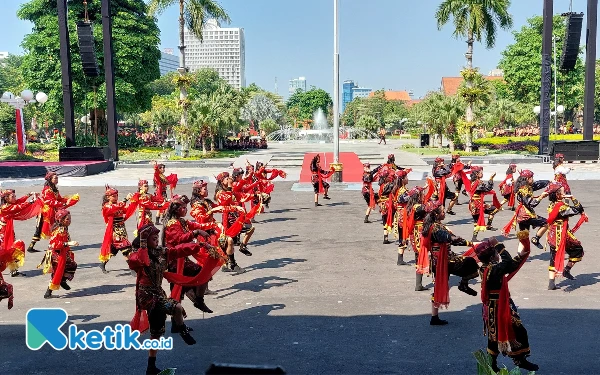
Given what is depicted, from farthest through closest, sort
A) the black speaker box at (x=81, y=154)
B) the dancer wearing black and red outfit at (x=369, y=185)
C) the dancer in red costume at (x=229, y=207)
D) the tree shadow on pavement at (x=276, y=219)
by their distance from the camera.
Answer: the black speaker box at (x=81, y=154) → the tree shadow on pavement at (x=276, y=219) → the dancer wearing black and red outfit at (x=369, y=185) → the dancer in red costume at (x=229, y=207)

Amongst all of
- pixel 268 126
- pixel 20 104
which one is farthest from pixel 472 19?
pixel 268 126

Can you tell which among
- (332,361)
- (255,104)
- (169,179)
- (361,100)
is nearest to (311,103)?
(361,100)

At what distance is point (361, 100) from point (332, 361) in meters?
107

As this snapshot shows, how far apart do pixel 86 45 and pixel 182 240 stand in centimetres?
2635

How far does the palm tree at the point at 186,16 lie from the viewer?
37.0 metres

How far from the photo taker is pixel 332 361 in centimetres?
665

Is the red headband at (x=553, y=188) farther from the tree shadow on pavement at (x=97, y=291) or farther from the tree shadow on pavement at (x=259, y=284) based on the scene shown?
the tree shadow on pavement at (x=97, y=291)

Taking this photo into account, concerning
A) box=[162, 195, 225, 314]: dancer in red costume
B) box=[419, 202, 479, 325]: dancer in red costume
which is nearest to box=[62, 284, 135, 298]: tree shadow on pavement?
box=[162, 195, 225, 314]: dancer in red costume

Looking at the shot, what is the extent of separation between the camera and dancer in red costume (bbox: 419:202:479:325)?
24.0 ft

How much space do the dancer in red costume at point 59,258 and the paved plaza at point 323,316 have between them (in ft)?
0.89

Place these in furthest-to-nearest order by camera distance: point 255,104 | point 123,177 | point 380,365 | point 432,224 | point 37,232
Answer: 1. point 255,104
2. point 123,177
3. point 37,232
4. point 432,224
5. point 380,365

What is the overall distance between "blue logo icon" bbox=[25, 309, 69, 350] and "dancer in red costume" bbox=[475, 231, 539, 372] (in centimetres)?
492

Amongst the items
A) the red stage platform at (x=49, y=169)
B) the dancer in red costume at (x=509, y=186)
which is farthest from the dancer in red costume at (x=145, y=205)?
the red stage platform at (x=49, y=169)

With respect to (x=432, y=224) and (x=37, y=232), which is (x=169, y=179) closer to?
(x=37, y=232)
